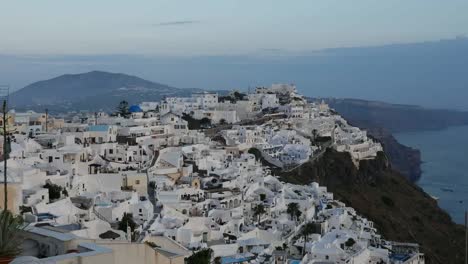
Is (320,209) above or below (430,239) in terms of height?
above

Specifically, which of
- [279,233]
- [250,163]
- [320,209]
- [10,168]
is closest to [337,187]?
[250,163]

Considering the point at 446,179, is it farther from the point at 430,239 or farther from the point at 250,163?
the point at 250,163

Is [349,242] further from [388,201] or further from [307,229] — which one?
Answer: [388,201]

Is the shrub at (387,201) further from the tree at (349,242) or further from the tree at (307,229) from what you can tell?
the tree at (349,242)

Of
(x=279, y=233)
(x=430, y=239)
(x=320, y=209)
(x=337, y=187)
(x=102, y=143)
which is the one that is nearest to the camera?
(x=279, y=233)

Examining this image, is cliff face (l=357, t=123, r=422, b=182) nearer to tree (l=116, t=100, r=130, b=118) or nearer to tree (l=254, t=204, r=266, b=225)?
tree (l=116, t=100, r=130, b=118)
